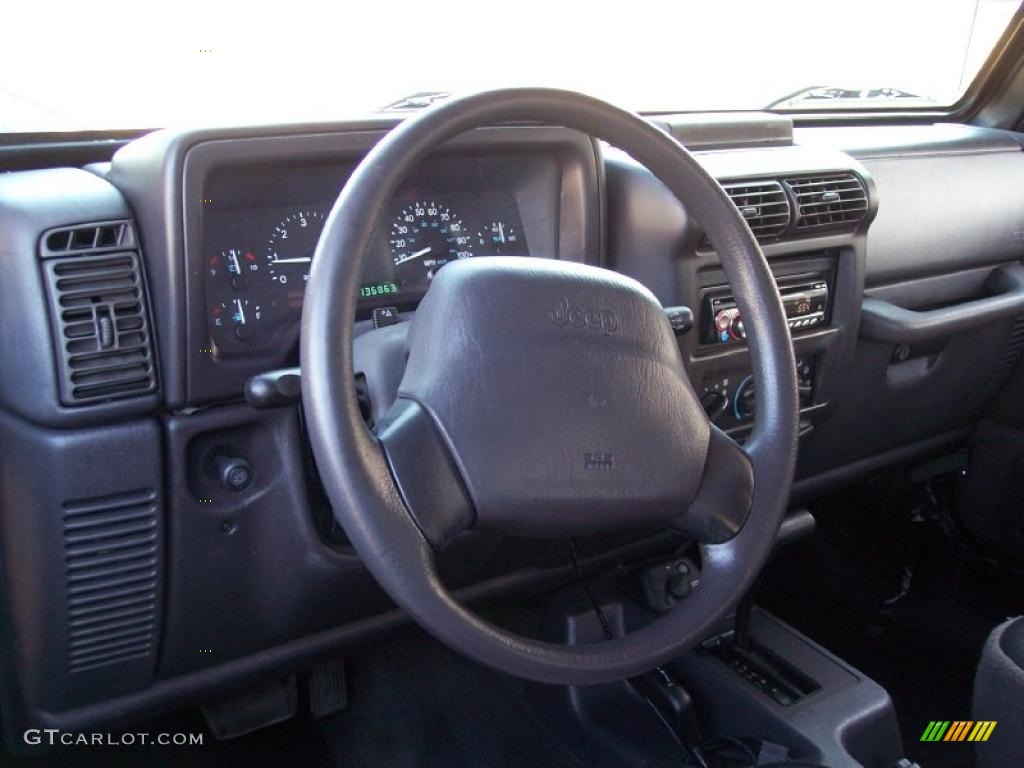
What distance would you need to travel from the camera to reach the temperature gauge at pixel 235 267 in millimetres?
1331

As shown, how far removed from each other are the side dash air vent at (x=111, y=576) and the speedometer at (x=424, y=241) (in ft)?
1.53

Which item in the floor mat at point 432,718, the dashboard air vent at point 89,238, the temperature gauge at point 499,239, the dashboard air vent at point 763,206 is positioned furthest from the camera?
the floor mat at point 432,718

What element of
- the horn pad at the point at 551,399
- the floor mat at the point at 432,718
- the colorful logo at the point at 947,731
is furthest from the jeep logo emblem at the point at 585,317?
the colorful logo at the point at 947,731

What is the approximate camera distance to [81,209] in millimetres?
1250

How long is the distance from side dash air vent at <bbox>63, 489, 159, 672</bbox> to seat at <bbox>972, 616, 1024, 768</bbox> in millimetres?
1173

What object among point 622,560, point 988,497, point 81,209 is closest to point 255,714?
point 622,560

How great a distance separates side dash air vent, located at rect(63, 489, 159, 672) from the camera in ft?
4.37

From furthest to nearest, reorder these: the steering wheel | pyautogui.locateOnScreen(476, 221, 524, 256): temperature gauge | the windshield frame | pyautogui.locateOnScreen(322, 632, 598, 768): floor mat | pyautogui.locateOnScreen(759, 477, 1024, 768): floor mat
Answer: the windshield frame → pyautogui.locateOnScreen(759, 477, 1024, 768): floor mat → pyautogui.locateOnScreen(322, 632, 598, 768): floor mat → pyautogui.locateOnScreen(476, 221, 524, 256): temperature gauge → the steering wheel

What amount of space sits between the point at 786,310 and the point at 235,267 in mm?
972

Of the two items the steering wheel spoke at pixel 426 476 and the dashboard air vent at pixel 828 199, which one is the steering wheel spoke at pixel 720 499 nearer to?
the steering wheel spoke at pixel 426 476

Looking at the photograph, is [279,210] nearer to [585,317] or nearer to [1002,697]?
[585,317]

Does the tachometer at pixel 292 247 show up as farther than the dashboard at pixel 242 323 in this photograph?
Yes

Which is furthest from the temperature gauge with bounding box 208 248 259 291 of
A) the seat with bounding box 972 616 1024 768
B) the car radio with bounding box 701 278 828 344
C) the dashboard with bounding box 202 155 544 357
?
the seat with bounding box 972 616 1024 768

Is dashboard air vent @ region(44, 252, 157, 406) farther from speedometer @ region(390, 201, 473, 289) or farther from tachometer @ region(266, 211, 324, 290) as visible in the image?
speedometer @ region(390, 201, 473, 289)
